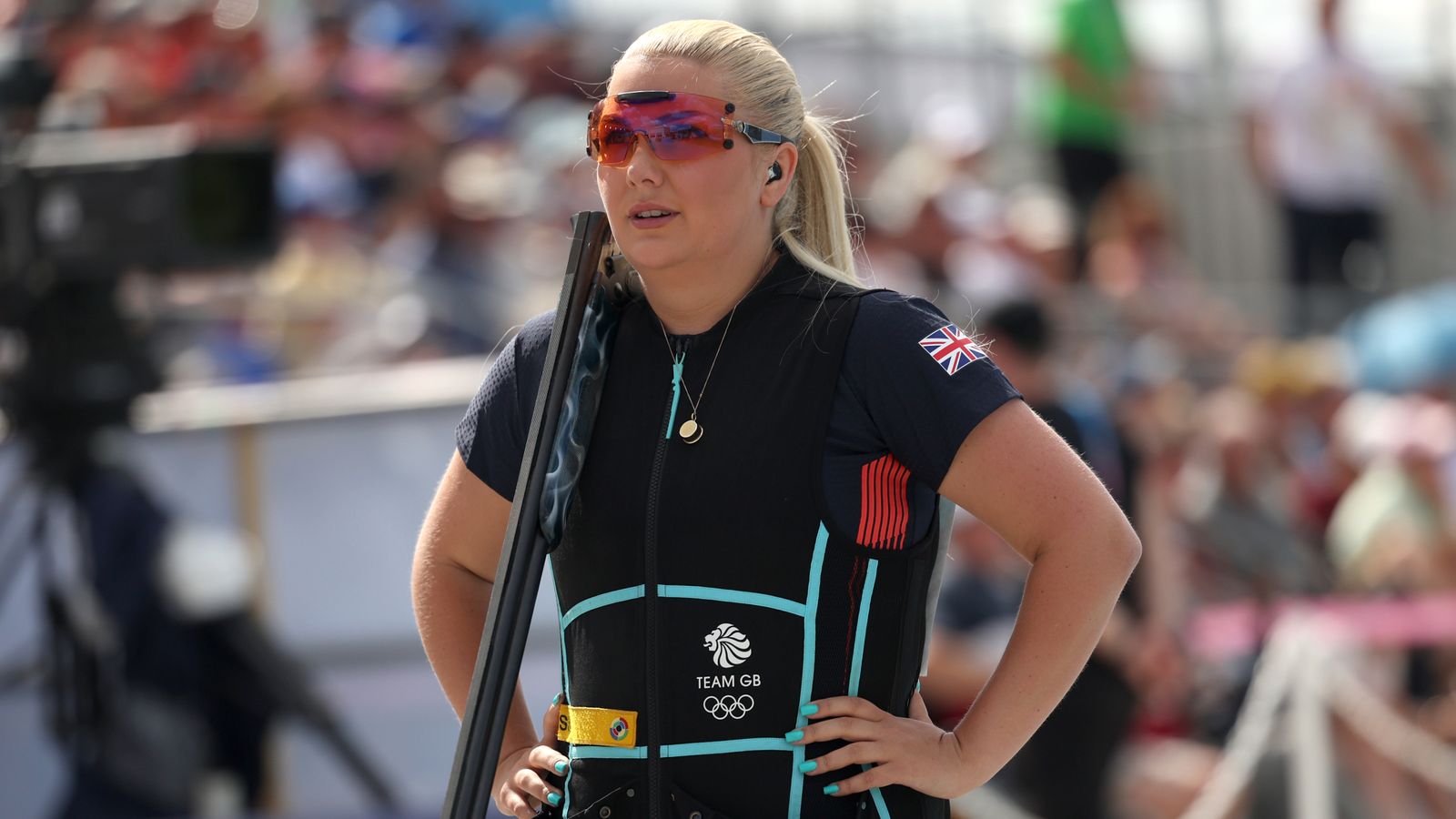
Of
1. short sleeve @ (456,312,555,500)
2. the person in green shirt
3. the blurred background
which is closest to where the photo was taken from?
short sleeve @ (456,312,555,500)

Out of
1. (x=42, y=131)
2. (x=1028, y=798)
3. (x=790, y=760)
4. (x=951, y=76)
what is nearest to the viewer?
(x=790, y=760)

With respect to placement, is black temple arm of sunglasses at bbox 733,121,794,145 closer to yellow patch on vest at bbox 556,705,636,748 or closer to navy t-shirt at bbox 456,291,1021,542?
navy t-shirt at bbox 456,291,1021,542

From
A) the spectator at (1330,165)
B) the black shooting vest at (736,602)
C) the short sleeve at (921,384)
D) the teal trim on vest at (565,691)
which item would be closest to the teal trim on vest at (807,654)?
the black shooting vest at (736,602)

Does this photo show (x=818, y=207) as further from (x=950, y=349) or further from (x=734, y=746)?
(x=734, y=746)

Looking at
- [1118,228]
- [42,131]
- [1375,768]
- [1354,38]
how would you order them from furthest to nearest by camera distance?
[1354,38]
[1118,228]
[1375,768]
[42,131]

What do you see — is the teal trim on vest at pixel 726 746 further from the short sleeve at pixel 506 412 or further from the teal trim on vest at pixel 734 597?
the short sleeve at pixel 506 412

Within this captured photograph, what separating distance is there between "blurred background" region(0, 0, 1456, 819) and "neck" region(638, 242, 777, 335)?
36 cm

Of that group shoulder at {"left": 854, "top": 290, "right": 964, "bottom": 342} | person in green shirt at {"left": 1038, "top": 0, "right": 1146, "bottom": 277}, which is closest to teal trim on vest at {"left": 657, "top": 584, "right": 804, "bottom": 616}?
shoulder at {"left": 854, "top": 290, "right": 964, "bottom": 342}

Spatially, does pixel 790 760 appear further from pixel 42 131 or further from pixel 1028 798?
pixel 42 131

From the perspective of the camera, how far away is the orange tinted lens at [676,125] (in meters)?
2.32

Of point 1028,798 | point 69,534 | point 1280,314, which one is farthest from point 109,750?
point 1280,314

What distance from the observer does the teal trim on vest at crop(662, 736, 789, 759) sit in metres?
2.25

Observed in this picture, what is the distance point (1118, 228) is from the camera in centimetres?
890

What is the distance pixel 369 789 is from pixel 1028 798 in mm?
1830
